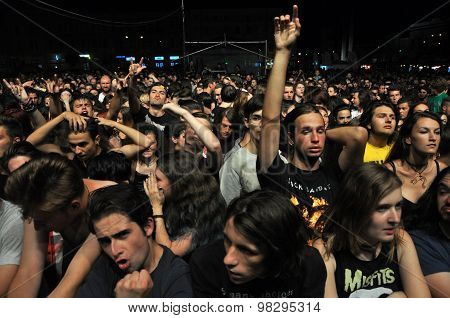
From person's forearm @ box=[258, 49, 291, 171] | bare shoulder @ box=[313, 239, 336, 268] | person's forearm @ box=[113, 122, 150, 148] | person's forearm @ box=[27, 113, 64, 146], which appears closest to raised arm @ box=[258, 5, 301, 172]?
person's forearm @ box=[258, 49, 291, 171]

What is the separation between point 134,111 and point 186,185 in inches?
123

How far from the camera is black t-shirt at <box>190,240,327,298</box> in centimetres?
185

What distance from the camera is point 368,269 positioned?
2057mm

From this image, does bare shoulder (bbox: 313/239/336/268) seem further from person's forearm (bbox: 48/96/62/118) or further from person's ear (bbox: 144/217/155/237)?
person's forearm (bbox: 48/96/62/118)

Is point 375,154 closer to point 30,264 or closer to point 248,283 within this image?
point 248,283

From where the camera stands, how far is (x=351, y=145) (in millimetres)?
3156

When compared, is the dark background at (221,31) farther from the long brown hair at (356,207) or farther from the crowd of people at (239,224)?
the long brown hair at (356,207)

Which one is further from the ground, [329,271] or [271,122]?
[271,122]

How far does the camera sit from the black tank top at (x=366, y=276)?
79.4 inches

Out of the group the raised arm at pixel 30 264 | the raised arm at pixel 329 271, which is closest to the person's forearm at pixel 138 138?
the raised arm at pixel 30 264

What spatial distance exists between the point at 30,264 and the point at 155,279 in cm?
68

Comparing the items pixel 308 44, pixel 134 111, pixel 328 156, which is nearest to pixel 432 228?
pixel 328 156

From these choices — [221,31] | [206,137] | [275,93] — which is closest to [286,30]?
[275,93]

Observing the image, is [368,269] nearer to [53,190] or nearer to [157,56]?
[53,190]
